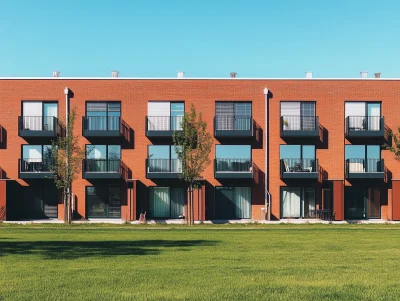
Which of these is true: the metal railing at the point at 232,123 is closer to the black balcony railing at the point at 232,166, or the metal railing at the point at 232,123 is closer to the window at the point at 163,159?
the black balcony railing at the point at 232,166

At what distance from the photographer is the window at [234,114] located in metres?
38.5

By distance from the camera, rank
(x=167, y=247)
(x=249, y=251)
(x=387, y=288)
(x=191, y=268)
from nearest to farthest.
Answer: (x=387, y=288) < (x=191, y=268) < (x=249, y=251) < (x=167, y=247)

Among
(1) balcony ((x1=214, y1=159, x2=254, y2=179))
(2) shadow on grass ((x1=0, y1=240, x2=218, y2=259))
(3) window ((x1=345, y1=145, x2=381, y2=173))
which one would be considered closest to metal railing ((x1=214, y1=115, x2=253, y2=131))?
(1) balcony ((x1=214, y1=159, x2=254, y2=179))

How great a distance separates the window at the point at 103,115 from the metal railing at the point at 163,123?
2121 mm

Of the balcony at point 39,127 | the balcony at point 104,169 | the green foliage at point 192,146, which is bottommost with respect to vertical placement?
the balcony at point 104,169

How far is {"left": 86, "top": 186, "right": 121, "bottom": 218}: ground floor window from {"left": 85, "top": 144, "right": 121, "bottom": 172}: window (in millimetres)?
1535

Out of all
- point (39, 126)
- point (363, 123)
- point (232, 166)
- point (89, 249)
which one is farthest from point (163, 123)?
point (89, 249)

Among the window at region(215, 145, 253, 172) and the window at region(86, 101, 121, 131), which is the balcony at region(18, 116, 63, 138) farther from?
the window at region(215, 145, 253, 172)

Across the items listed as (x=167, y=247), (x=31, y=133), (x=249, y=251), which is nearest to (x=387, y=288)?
(x=249, y=251)

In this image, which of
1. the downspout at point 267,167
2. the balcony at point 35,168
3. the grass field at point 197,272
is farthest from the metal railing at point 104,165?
the grass field at point 197,272

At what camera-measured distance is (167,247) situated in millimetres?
16969

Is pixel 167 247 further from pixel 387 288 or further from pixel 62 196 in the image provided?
pixel 62 196

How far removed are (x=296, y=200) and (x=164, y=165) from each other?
368 inches

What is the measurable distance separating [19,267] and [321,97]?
30391 mm
